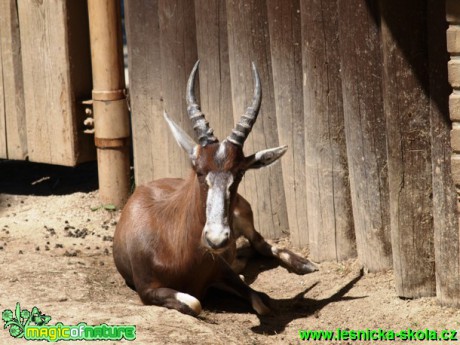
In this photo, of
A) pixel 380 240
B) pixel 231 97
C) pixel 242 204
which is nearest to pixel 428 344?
pixel 380 240

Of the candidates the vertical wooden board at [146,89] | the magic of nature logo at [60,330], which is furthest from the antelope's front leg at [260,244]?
the magic of nature logo at [60,330]

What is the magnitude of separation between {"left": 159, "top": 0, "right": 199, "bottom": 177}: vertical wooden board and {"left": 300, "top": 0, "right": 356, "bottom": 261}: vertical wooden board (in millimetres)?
1432

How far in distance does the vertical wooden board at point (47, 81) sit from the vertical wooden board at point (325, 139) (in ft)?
9.63

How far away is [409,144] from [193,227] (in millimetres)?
1709

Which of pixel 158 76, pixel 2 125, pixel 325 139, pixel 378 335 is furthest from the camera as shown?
pixel 2 125

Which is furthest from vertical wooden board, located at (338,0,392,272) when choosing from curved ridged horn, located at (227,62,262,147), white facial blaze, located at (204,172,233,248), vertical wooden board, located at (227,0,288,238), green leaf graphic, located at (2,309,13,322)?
green leaf graphic, located at (2,309,13,322)

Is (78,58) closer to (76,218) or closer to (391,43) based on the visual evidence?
(76,218)

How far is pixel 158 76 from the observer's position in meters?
9.21

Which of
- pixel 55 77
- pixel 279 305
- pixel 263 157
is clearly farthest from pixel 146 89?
pixel 279 305

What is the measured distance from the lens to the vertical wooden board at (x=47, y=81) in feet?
32.0

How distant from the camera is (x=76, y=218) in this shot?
9633 millimetres

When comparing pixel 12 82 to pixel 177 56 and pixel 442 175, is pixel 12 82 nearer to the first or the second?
pixel 177 56

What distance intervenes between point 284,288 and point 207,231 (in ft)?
5.39

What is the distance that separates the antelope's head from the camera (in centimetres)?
678
